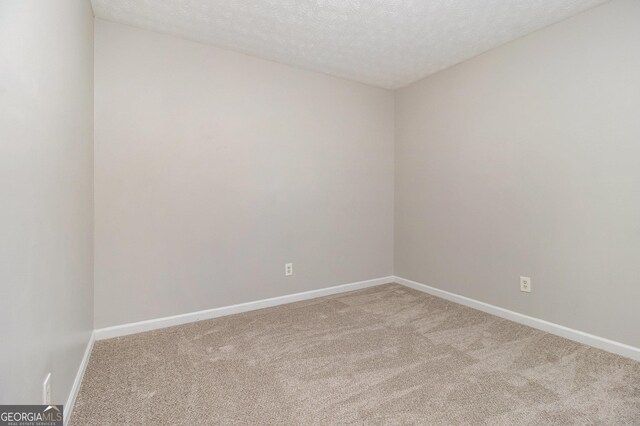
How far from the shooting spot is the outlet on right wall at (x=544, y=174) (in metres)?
2.01

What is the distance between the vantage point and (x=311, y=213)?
10.7 ft

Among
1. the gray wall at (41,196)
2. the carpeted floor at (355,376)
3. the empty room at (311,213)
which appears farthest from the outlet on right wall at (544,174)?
the gray wall at (41,196)

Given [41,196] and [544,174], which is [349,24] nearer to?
[544,174]

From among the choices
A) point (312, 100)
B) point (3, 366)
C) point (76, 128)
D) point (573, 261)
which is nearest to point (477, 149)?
point (573, 261)

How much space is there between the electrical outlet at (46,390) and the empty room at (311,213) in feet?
0.13

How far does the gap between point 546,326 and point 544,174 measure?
1.19m

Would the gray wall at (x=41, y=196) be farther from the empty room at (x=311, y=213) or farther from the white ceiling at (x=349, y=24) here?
the white ceiling at (x=349, y=24)

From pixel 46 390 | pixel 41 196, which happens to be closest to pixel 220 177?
pixel 41 196

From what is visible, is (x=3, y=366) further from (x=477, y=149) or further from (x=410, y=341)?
(x=477, y=149)

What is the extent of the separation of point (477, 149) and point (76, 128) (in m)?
3.05

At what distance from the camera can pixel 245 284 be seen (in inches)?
113

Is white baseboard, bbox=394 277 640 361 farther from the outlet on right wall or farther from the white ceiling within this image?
the white ceiling

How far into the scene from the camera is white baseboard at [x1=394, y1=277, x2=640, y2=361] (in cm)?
200

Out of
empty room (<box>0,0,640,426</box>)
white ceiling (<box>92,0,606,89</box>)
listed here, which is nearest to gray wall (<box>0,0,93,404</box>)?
empty room (<box>0,0,640,426</box>)
